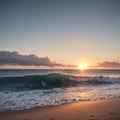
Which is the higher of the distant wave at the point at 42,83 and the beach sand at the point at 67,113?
the distant wave at the point at 42,83

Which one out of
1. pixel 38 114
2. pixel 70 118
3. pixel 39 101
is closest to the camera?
pixel 70 118

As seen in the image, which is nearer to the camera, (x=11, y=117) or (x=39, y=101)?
(x=11, y=117)

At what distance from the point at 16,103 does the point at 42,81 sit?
609 inches

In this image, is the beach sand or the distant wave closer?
the beach sand

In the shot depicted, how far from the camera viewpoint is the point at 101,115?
33.6ft

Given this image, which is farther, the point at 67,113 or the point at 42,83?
the point at 42,83

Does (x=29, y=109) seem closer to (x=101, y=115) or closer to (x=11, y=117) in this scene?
(x=11, y=117)

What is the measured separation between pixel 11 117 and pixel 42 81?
18.5 m

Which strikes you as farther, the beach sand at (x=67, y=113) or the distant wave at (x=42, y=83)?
the distant wave at (x=42, y=83)

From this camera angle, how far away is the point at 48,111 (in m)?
11.3

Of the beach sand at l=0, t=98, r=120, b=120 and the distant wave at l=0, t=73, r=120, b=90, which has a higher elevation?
the distant wave at l=0, t=73, r=120, b=90

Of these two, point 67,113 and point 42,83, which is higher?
point 42,83

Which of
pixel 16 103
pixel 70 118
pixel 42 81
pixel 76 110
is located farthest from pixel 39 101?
pixel 42 81

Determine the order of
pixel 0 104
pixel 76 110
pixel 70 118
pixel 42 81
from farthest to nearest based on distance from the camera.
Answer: pixel 42 81 < pixel 0 104 < pixel 76 110 < pixel 70 118
